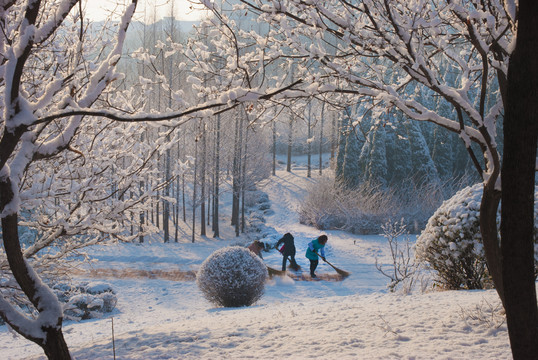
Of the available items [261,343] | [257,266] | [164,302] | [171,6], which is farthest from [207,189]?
[261,343]

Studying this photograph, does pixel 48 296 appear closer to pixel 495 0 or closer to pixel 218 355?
pixel 218 355

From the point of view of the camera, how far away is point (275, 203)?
30.4 m

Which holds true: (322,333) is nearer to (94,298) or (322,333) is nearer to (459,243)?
(459,243)

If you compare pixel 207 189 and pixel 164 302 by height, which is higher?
pixel 207 189

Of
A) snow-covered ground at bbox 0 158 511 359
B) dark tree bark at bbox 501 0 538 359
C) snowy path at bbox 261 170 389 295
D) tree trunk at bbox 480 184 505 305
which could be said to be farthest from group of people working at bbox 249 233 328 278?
dark tree bark at bbox 501 0 538 359

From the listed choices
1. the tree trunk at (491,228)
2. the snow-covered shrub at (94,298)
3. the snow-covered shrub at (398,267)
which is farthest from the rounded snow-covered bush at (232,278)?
the tree trunk at (491,228)

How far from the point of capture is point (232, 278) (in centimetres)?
883

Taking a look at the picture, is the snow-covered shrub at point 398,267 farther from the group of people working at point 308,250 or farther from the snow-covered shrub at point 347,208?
the group of people working at point 308,250

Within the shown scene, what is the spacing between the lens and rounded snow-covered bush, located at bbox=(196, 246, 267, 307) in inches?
348

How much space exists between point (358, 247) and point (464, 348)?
13.1m

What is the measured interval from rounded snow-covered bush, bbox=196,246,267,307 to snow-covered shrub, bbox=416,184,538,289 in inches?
135

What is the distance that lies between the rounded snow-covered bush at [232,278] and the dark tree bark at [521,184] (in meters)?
6.78

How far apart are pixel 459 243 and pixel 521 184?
4.68 m

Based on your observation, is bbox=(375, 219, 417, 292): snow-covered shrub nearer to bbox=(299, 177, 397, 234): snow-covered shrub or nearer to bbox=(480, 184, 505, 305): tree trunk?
bbox=(299, 177, 397, 234): snow-covered shrub
